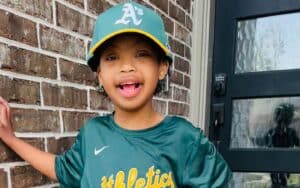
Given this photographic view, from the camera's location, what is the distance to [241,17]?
2.61m

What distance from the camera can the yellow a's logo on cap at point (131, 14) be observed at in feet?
3.65

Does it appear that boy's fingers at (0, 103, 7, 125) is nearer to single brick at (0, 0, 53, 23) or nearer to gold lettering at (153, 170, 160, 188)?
single brick at (0, 0, 53, 23)

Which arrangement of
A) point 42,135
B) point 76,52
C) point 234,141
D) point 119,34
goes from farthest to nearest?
point 234,141 → point 76,52 → point 42,135 → point 119,34

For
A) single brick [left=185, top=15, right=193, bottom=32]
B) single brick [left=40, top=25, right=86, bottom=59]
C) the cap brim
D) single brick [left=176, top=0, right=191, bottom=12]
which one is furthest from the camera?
single brick [left=185, top=15, right=193, bottom=32]

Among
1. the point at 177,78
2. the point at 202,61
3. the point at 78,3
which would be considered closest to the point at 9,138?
the point at 78,3

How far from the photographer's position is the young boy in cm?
112

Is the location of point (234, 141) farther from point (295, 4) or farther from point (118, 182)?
point (118, 182)

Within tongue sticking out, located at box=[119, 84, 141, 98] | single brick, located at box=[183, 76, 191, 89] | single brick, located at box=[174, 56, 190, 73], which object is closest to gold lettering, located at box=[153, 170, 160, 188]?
tongue sticking out, located at box=[119, 84, 141, 98]

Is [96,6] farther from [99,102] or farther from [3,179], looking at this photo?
[3,179]

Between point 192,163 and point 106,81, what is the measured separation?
33 centimetres

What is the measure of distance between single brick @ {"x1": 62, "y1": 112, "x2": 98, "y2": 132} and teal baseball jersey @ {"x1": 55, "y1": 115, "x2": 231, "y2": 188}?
0.26m

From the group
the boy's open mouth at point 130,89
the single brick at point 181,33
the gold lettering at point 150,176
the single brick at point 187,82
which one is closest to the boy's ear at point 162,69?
the boy's open mouth at point 130,89

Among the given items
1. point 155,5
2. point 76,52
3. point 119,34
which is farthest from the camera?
point 155,5

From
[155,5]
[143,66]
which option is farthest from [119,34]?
[155,5]
